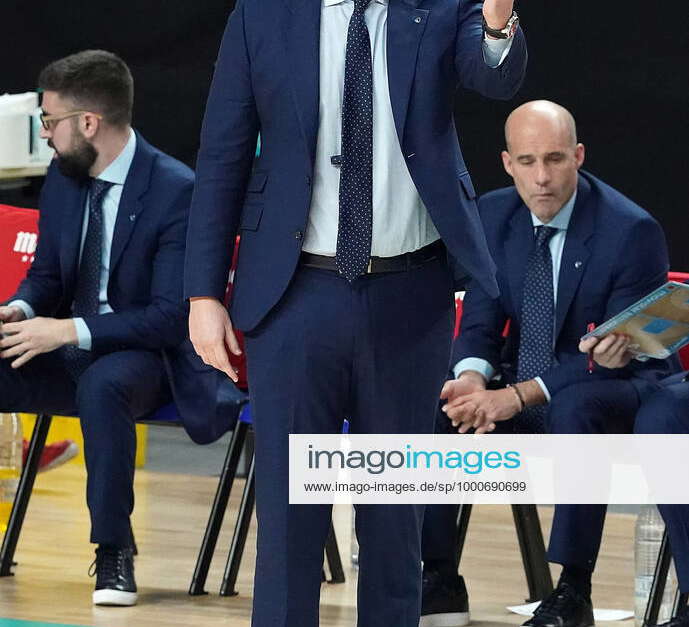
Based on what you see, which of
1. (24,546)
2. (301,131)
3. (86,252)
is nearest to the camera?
(301,131)

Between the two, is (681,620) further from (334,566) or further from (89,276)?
(89,276)

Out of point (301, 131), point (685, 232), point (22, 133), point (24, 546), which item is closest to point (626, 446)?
point (685, 232)

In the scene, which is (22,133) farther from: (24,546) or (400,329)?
(400,329)

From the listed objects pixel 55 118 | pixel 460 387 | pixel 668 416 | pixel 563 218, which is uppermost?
pixel 55 118

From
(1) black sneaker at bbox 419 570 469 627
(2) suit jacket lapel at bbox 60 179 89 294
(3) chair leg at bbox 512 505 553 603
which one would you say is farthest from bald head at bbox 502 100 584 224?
(2) suit jacket lapel at bbox 60 179 89 294

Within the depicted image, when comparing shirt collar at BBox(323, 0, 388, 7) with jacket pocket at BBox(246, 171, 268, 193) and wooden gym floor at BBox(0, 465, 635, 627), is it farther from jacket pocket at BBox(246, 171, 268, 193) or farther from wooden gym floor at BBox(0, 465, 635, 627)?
wooden gym floor at BBox(0, 465, 635, 627)

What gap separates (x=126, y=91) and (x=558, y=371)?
155cm

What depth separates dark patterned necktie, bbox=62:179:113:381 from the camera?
178 inches

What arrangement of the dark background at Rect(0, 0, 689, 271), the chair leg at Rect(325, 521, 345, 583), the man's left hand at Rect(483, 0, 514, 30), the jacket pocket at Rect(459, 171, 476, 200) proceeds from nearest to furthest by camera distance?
the man's left hand at Rect(483, 0, 514, 30) < the jacket pocket at Rect(459, 171, 476, 200) < the chair leg at Rect(325, 521, 345, 583) < the dark background at Rect(0, 0, 689, 271)

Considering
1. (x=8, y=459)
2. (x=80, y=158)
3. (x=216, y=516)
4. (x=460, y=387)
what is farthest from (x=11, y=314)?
(x=460, y=387)

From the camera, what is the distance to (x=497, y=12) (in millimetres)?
2496

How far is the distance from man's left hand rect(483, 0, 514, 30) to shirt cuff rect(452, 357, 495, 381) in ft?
5.91

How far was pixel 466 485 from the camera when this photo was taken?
13.7 feet

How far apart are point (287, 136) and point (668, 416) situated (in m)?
1.57
